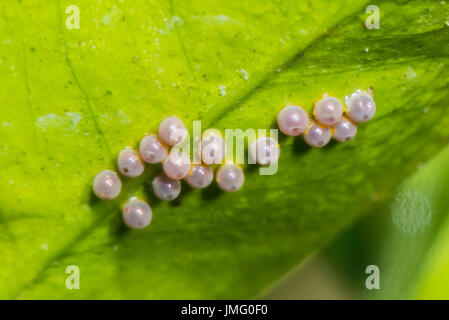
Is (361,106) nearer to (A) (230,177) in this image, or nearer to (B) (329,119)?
(B) (329,119)

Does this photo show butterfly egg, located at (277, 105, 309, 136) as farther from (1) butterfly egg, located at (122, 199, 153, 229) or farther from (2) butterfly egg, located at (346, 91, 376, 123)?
(1) butterfly egg, located at (122, 199, 153, 229)

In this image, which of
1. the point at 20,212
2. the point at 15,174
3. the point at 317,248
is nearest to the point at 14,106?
the point at 15,174

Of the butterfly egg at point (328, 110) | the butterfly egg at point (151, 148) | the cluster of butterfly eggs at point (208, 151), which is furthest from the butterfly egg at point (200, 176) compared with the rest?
the butterfly egg at point (328, 110)

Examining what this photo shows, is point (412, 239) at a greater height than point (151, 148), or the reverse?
point (151, 148)

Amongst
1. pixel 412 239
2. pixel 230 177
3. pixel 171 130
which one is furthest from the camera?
pixel 412 239

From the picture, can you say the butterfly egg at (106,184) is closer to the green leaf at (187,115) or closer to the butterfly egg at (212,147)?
the green leaf at (187,115)

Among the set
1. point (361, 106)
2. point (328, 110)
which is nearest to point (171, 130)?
point (328, 110)
